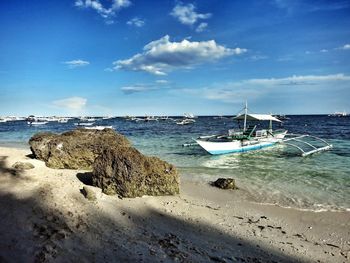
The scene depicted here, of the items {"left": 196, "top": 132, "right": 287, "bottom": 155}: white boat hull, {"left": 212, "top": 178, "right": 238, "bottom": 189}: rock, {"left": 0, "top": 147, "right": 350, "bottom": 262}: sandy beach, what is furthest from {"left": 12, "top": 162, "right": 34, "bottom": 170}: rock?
{"left": 196, "top": 132, "right": 287, "bottom": 155}: white boat hull

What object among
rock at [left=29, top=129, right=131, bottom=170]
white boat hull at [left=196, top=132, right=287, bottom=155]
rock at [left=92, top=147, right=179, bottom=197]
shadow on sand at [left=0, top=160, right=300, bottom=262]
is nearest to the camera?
shadow on sand at [left=0, top=160, right=300, bottom=262]

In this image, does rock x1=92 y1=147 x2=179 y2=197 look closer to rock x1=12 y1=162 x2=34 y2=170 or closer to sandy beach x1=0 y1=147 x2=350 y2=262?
sandy beach x1=0 y1=147 x2=350 y2=262

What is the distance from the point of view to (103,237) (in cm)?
641

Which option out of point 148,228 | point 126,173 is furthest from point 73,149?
point 148,228

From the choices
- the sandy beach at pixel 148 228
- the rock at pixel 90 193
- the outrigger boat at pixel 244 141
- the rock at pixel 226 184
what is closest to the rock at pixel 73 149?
the sandy beach at pixel 148 228

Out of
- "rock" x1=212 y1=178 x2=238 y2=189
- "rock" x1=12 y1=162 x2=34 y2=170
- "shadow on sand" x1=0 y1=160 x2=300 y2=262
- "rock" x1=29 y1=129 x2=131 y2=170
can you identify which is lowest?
"rock" x1=212 y1=178 x2=238 y2=189

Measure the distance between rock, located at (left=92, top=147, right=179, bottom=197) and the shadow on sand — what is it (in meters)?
0.88

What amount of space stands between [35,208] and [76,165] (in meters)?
5.19

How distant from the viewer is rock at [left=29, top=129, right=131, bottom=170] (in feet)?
40.7

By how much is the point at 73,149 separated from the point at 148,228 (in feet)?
20.4

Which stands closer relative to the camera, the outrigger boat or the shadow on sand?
the shadow on sand

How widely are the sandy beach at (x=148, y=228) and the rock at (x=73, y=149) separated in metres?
1.63

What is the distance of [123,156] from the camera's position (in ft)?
30.9

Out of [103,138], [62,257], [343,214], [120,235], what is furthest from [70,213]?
[343,214]
